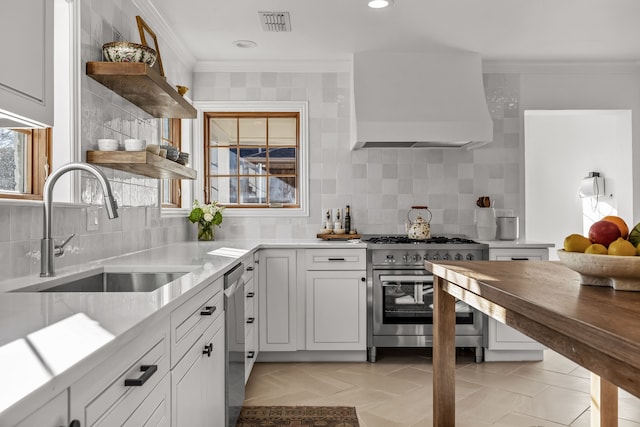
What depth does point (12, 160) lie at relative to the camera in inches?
79.0

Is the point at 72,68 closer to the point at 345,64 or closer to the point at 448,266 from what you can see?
the point at 448,266

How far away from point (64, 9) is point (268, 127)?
7.67 feet

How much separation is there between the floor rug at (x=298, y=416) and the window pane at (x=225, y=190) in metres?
2.05

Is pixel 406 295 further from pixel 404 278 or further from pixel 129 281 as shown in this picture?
pixel 129 281

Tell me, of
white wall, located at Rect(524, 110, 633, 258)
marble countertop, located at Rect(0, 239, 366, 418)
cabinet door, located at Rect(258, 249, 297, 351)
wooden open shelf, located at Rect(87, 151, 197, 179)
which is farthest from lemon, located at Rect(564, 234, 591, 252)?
white wall, located at Rect(524, 110, 633, 258)

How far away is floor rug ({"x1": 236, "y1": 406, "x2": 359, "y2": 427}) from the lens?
8.52ft

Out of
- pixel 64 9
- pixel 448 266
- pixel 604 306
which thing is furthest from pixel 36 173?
pixel 604 306

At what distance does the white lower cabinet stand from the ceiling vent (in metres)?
2.08

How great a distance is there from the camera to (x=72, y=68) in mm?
2178

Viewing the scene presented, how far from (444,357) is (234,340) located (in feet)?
3.35

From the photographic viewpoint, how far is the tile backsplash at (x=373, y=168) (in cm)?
430

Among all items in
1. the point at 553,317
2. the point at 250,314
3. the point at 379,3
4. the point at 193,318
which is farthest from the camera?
the point at 250,314

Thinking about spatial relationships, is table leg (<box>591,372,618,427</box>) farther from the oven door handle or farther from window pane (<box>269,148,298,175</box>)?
window pane (<box>269,148,298,175</box>)

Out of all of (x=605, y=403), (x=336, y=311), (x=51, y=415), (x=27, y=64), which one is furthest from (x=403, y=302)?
(x=51, y=415)
